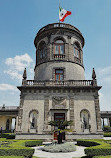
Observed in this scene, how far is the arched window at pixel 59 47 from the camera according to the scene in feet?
72.1

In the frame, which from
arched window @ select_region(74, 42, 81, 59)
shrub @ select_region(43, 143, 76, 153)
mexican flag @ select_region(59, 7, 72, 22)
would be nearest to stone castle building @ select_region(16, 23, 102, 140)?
arched window @ select_region(74, 42, 81, 59)

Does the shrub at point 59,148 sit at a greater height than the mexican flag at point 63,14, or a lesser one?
lesser

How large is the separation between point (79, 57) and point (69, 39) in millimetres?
3668

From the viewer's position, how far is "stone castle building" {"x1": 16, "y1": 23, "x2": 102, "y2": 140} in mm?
16812

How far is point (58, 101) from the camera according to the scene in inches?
701

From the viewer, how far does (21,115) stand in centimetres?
1738

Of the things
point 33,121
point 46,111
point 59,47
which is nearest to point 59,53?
point 59,47

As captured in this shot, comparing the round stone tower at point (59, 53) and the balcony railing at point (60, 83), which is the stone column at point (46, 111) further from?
the round stone tower at point (59, 53)

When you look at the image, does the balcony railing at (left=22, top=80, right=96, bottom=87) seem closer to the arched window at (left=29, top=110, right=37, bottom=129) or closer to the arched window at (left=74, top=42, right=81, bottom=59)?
the arched window at (left=29, top=110, right=37, bottom=129)

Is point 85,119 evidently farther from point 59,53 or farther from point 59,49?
point 59,49

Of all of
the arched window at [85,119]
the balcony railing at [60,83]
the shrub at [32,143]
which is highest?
the balcony railing at [60,83]

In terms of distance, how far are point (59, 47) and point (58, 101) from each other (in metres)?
9.60

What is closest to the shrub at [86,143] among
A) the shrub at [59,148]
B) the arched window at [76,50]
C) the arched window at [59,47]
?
the shrub at [59,148]

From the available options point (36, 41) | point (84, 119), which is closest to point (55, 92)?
point (84, 119)
